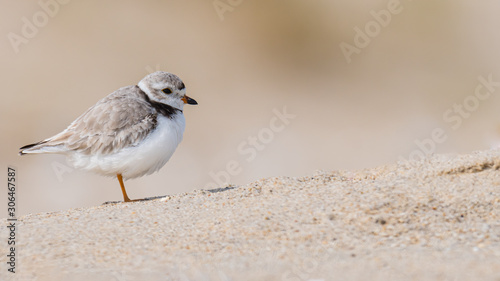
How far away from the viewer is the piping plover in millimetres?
5781

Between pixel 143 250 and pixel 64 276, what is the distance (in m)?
0.52

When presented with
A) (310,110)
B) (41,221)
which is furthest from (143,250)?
(310,110)

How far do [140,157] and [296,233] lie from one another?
7.65ft

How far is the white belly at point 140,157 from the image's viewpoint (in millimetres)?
5770

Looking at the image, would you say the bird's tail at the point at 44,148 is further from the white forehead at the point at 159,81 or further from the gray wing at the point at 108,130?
the white forehead at the point at 159,81

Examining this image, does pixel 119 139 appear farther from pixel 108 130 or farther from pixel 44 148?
pixel 44 148

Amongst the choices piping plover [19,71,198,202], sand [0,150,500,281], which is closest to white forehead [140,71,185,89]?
piping plover [19,71,198,202]

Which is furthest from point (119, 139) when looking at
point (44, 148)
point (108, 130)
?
point (44, 148)

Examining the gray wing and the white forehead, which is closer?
the gray wing

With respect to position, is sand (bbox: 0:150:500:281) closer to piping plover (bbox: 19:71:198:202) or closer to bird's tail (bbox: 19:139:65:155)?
piping plover (bbox: 19:71:198:202)

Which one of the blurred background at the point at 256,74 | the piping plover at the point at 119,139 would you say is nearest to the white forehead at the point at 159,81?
the piping plover at the point at 119,139

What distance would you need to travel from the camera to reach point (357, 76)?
1622 cm

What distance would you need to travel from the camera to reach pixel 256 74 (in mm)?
16172

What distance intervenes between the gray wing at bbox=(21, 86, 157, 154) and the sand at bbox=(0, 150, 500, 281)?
78 centimetres
